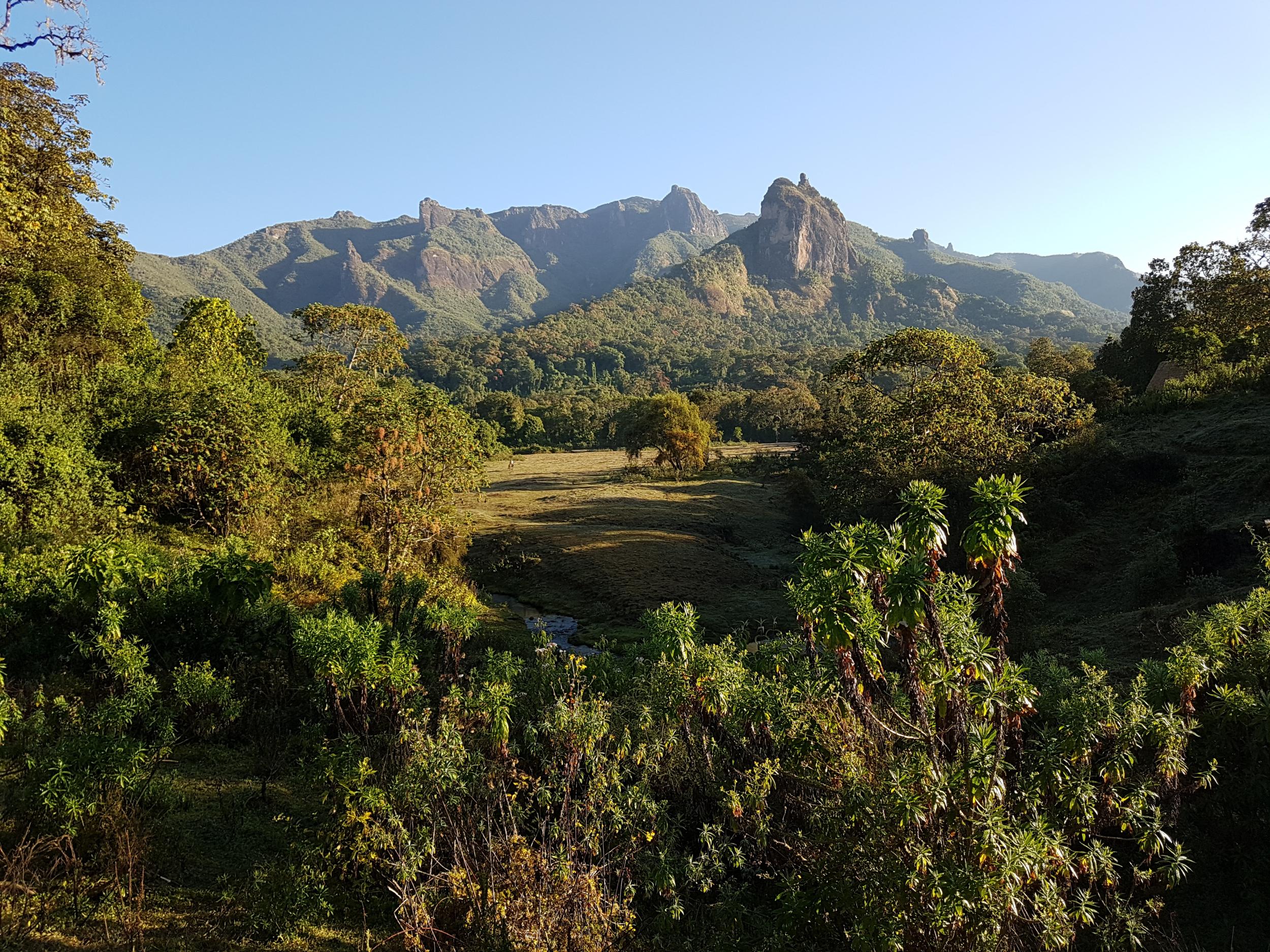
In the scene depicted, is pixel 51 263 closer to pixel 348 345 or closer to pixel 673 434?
pixel 348 345

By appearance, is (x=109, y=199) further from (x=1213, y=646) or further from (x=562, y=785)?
(x=1213, y=646)

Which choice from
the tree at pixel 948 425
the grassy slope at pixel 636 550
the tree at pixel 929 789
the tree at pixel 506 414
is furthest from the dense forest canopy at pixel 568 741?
the tree at pixel 506 414

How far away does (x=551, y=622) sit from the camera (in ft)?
66.2

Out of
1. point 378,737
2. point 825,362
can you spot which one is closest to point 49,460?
point 378,737

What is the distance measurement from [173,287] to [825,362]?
141488mm

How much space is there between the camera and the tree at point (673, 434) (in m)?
49.2

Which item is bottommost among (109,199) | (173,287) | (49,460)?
(49,460)

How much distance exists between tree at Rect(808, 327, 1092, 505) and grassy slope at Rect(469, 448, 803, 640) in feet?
16.5

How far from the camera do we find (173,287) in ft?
481

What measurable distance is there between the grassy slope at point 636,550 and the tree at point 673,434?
16.2ft

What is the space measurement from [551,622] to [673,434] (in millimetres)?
30086

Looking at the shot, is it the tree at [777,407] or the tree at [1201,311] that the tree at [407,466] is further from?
the tree at [777,407]

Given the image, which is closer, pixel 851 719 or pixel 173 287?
pixel 851 719

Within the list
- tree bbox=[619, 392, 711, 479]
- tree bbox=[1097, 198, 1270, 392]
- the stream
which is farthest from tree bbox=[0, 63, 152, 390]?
tree bbox=[1097, 198, 1270, 392]
